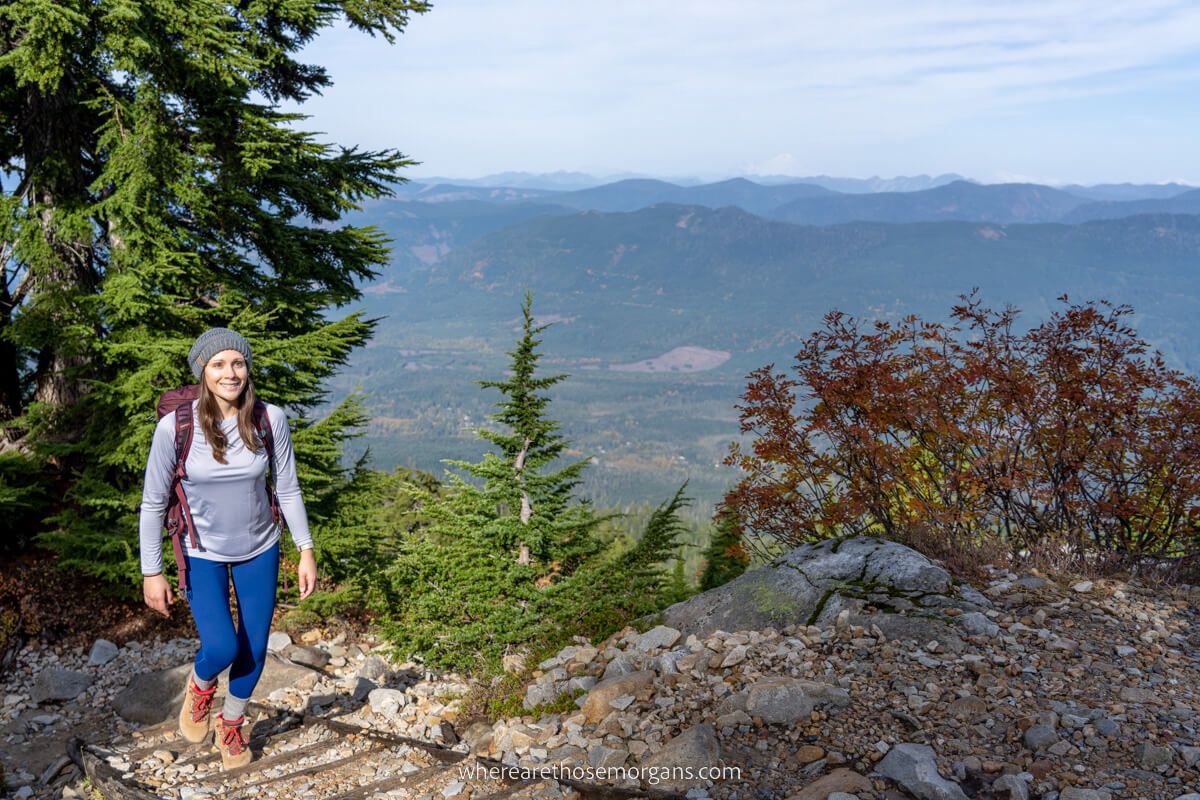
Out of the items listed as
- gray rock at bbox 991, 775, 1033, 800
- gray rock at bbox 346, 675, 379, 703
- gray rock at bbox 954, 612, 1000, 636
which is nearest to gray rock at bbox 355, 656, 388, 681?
gray rock at bbox 346, 675, 379, 703

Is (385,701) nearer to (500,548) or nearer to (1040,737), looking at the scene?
(500,548)

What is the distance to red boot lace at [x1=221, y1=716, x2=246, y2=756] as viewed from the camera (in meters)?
3.97

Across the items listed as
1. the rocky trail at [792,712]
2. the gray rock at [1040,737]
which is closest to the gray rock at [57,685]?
the rocky trail at [792,712]

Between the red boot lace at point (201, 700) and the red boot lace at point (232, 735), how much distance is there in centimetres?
11

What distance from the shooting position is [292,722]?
4.89 meters

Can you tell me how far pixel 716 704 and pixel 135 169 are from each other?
7.91 metres

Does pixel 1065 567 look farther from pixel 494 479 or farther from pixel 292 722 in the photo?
pixel 292 722

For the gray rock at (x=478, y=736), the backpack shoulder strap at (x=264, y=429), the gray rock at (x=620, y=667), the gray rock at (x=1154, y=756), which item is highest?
the backpack shoulder strap at (x=264, y=429)

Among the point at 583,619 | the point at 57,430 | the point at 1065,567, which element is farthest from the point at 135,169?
the point at 1065,567

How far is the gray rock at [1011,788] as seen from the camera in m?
3.07

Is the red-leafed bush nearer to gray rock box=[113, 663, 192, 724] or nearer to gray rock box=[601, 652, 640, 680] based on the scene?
gray rock box=[601, 652, 640, 680]

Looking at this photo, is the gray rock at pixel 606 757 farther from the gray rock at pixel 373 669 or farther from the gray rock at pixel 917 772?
the gray rock at pixel 373 669

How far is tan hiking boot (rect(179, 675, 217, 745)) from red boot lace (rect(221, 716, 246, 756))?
11 cm

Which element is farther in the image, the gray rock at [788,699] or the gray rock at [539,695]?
the gray rock at [539,695]
